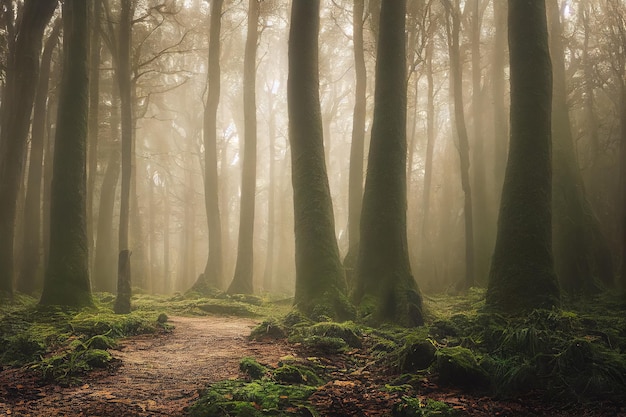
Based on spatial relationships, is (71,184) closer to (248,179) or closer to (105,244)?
(248,179)

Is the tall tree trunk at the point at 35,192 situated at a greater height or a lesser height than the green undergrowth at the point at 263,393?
greater

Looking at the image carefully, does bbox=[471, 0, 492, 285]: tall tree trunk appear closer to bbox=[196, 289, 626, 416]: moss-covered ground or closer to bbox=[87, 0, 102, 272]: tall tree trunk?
bbox=[196, 289, 626, 416]: moss-covered ground

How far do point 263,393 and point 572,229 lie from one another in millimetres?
11197

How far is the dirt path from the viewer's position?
4.39 m

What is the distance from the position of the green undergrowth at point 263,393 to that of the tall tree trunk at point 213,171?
12.5 m

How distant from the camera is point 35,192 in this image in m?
18.0

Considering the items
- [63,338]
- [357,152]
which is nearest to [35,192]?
[357,152]

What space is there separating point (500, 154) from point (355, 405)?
49.6ft

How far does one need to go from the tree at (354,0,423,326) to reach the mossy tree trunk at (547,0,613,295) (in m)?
5.93

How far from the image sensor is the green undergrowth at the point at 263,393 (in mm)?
4137

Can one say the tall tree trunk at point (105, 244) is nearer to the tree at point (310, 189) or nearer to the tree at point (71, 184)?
the tree at point (71, 184)

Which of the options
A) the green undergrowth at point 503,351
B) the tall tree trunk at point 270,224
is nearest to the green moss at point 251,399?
the green undergrowth at point 503,351

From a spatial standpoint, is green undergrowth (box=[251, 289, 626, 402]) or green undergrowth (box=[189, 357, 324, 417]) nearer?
green undergrowth (box=[189, 357, 324, 417])

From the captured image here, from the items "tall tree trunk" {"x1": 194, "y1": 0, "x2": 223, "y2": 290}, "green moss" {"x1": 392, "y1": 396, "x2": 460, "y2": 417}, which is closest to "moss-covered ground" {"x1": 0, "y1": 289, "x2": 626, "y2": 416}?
"green moss" {"x1": 392, "y1": 396, "x2": 460, "y2": 417}
